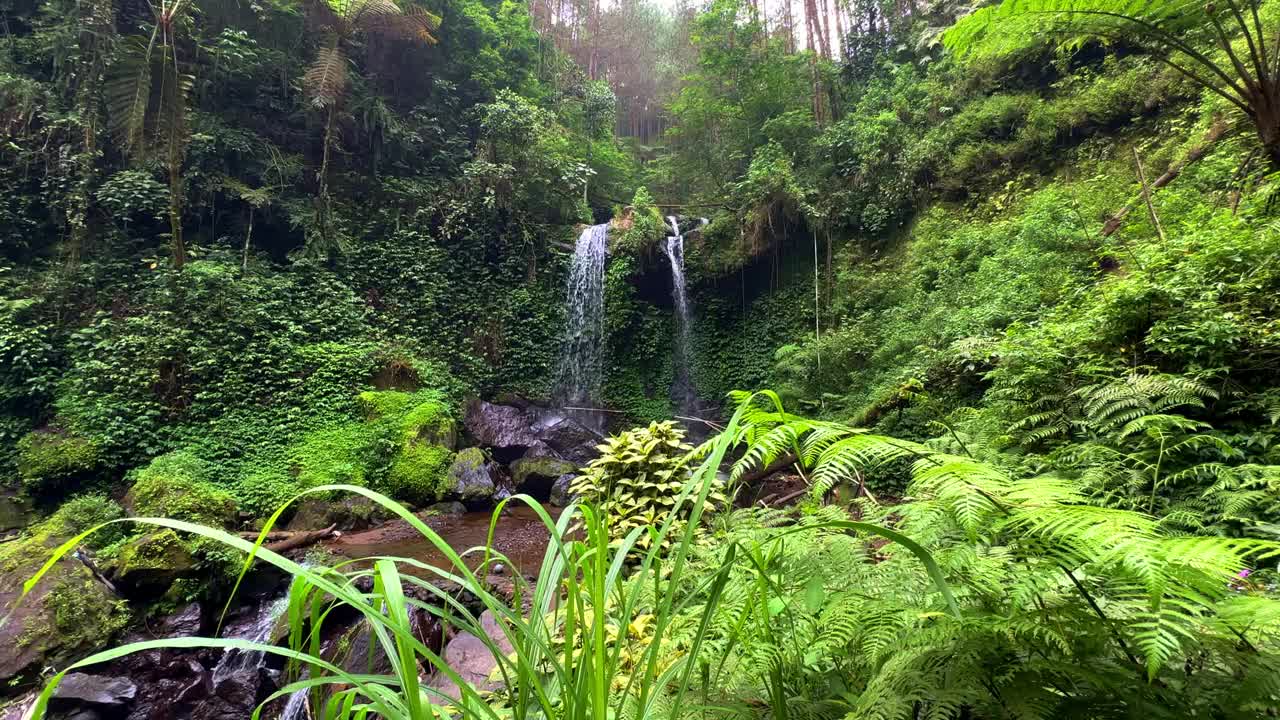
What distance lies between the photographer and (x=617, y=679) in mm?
1695

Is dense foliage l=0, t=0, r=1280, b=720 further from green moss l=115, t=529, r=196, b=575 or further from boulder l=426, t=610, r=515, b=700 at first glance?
boulder l=426, t=610, r=515, b=700

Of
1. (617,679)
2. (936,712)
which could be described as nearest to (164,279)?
(617,679)

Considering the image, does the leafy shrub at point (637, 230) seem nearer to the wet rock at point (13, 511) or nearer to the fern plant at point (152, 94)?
the fern plant at point (152, 94)

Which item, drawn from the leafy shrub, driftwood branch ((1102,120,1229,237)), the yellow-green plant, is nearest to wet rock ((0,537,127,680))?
the yellow-green plant

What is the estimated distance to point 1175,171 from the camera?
210 inches

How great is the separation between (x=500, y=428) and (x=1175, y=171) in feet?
32.7

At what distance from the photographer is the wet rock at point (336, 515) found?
6.43 meters

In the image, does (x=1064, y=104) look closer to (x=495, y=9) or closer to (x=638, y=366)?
(x=638, y=366)

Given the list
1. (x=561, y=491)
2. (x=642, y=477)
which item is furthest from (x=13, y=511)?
(x=642, y=477)

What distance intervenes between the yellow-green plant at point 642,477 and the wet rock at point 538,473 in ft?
15.3

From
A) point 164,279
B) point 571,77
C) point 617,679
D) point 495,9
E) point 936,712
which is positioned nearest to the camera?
point 936,712

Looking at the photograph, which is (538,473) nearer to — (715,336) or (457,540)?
(457,540)

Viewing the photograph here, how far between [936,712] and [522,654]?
0.64m

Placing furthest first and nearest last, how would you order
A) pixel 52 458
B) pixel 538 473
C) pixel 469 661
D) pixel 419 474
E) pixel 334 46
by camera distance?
pixel 334 46 < pixel 538 473 < pixel 419 474 < pixel 52 458 < pixel 469 661
